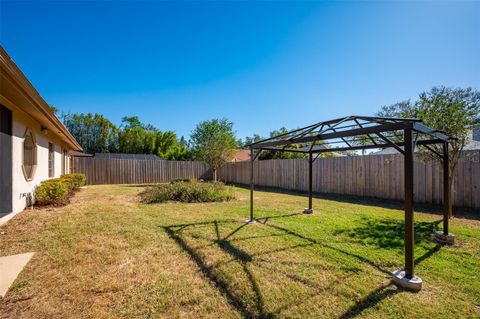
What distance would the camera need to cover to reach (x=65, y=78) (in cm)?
1250

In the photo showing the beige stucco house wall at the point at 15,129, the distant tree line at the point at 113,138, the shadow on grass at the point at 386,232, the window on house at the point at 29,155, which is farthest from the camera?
the distant tree line at the point at 113,138

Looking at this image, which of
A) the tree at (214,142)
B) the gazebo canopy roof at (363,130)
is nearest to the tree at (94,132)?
the tree at (214,142)

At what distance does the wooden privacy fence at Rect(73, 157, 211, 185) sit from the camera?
14.7m

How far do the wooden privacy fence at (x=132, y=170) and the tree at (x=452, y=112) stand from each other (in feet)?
49.0

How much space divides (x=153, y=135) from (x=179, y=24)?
69.8ft

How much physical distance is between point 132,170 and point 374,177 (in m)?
14.5

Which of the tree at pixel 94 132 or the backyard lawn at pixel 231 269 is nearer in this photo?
the backyard lawn at pixel 231 269

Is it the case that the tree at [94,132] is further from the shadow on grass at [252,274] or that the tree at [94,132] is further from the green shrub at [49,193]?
the shadow on grass at [252,274]

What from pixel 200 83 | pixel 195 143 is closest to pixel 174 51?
pixel 200 83

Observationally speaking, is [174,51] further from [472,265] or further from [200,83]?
[472,265]

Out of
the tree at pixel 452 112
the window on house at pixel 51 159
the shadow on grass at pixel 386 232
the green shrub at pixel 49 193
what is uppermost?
the tree at pixel 452 112

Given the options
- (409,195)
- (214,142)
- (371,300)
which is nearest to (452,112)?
(409,195)

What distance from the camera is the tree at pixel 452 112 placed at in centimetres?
480

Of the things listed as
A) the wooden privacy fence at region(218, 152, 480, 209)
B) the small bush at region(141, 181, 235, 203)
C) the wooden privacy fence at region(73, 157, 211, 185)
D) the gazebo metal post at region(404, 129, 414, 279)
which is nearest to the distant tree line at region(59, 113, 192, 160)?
the wooden privacy fence at region(73, 157, 211, 185)
